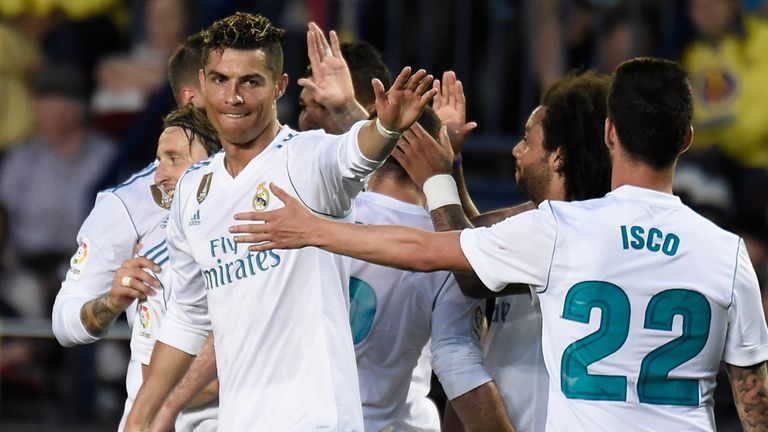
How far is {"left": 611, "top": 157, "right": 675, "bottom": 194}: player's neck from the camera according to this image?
446cm

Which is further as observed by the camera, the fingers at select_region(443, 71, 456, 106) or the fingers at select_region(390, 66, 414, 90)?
the fingers at select_region(443, 71, 456, 106)

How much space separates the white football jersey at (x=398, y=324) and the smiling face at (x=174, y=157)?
65 centimetres

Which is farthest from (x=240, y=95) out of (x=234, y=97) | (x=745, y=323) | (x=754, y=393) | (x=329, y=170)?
(x=754, y=393)

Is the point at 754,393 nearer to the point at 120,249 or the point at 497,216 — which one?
the point at 497,216

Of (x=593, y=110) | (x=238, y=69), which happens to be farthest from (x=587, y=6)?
(x=238, y=69)

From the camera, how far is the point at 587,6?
9.28 metres

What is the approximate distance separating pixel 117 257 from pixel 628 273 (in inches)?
84.6

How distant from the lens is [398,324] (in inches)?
211

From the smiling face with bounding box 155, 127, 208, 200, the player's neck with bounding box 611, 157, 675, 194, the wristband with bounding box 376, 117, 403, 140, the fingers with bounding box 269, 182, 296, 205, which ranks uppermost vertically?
the smiling face with bounding box 155, 127, 208, 200

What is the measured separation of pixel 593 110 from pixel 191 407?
6.07ft

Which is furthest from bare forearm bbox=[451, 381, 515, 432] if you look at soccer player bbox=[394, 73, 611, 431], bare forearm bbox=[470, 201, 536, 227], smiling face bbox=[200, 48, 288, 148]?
smiling face bbox=[200, 48, 288, 148]

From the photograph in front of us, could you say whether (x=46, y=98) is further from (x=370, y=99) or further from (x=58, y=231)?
(x=370, y=99)

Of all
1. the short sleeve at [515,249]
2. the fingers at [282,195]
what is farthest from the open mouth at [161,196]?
the short sleeve at [515,249]

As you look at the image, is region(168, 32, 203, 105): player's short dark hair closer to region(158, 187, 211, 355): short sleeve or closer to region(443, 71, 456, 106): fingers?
region(443, 71, 456, 106): fingers
